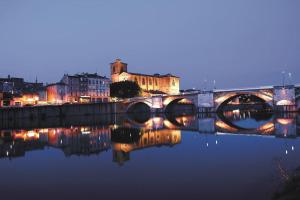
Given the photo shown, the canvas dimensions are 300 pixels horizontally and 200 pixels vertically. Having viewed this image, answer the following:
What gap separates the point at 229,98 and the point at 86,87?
45.9 m

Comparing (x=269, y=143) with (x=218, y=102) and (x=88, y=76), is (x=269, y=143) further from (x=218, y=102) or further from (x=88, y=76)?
(x=88, y=76)

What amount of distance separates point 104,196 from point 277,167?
854 centimetres

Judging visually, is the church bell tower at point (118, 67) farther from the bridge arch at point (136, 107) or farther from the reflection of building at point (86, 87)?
the bridge arch at point (136, 107)

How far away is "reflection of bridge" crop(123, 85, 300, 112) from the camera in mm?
59562

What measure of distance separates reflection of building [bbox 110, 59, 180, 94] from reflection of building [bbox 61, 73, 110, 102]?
1826 cm

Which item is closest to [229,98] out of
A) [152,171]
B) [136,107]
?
[136,107]

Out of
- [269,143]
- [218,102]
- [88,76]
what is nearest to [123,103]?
[88,76]

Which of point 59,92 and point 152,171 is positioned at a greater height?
point 59,92

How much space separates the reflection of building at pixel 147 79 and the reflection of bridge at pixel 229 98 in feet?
91.2

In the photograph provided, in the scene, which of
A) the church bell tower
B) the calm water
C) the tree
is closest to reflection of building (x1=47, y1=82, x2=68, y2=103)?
the tree

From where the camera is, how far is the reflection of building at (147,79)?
120400mm

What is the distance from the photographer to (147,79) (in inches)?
5032

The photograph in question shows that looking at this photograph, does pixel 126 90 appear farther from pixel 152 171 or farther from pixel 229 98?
pixel 152 171

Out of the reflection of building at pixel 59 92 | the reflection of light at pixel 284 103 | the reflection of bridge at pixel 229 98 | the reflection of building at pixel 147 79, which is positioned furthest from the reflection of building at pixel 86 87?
the reflection of light at pixel 284 103
